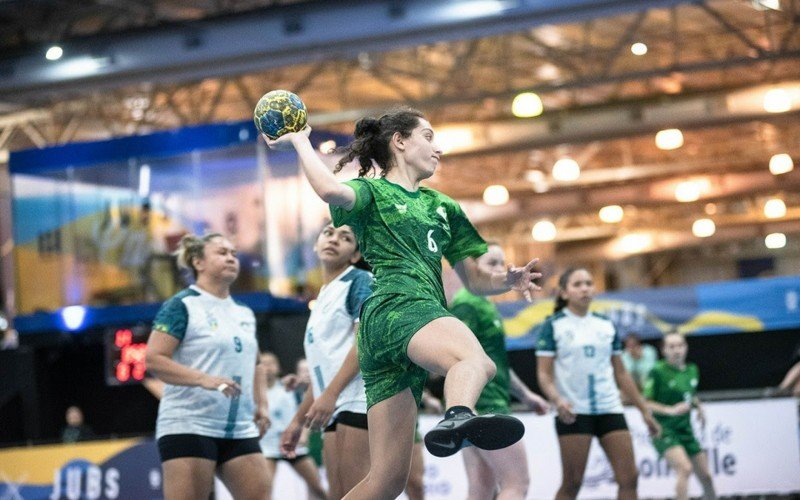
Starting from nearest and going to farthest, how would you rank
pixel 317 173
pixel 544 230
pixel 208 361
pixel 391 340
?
pixel 317 173 → pixel 391 340 → pixel 208 361 → pixel 544 230

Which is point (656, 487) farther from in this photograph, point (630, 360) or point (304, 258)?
point (304, 258)

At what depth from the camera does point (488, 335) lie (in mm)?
7371

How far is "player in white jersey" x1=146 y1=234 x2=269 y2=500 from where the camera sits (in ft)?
20.0

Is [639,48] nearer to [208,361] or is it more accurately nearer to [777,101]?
[777,101]

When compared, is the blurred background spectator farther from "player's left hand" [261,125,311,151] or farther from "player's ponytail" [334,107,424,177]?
"player's left hand" [261,125,311,151]

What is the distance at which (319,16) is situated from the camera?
15.4 metres

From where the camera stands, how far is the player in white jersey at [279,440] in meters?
9.98

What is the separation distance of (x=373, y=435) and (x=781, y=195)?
31.2m

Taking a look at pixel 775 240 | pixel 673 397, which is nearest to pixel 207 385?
pixel 673 397

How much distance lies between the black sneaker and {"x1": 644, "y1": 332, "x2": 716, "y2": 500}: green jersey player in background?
6.42m

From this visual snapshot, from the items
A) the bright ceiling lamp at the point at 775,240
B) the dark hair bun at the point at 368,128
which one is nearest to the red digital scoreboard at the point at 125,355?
the dark hair bun at the point at 368,128

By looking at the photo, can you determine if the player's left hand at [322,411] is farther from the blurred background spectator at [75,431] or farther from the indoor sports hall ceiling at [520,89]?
the blurred background spectator at [75,431]

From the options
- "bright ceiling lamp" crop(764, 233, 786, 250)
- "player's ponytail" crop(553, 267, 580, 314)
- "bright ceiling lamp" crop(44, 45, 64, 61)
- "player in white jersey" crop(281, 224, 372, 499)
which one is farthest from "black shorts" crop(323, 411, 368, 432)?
"bright ceiling lamp" crop(764, 233, 786, 250)

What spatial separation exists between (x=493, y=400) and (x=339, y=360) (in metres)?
1.48
